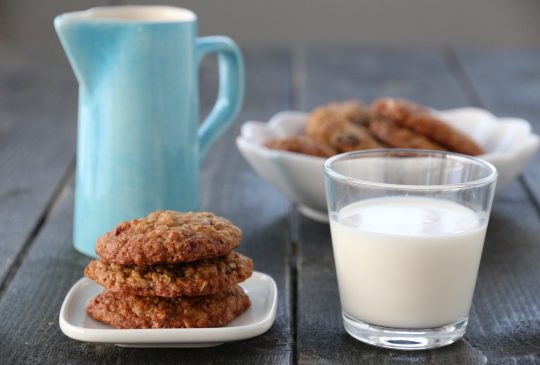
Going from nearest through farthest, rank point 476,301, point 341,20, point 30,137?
point 476,301 → point 30,137 → point 341,20

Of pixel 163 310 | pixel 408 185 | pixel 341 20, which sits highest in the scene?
pixel 408 185

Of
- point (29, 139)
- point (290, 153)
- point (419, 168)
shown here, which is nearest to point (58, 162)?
point (29, 139)

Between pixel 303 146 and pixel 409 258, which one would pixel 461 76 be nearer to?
pixel 303 146

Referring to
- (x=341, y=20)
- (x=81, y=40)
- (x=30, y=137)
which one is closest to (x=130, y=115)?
(x=81, y=40)

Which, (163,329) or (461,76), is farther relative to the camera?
(461,76)

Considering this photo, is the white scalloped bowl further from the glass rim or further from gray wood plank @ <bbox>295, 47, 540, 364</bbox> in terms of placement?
the glass rim

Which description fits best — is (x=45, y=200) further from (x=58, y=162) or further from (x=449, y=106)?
(x=449, y=106)
